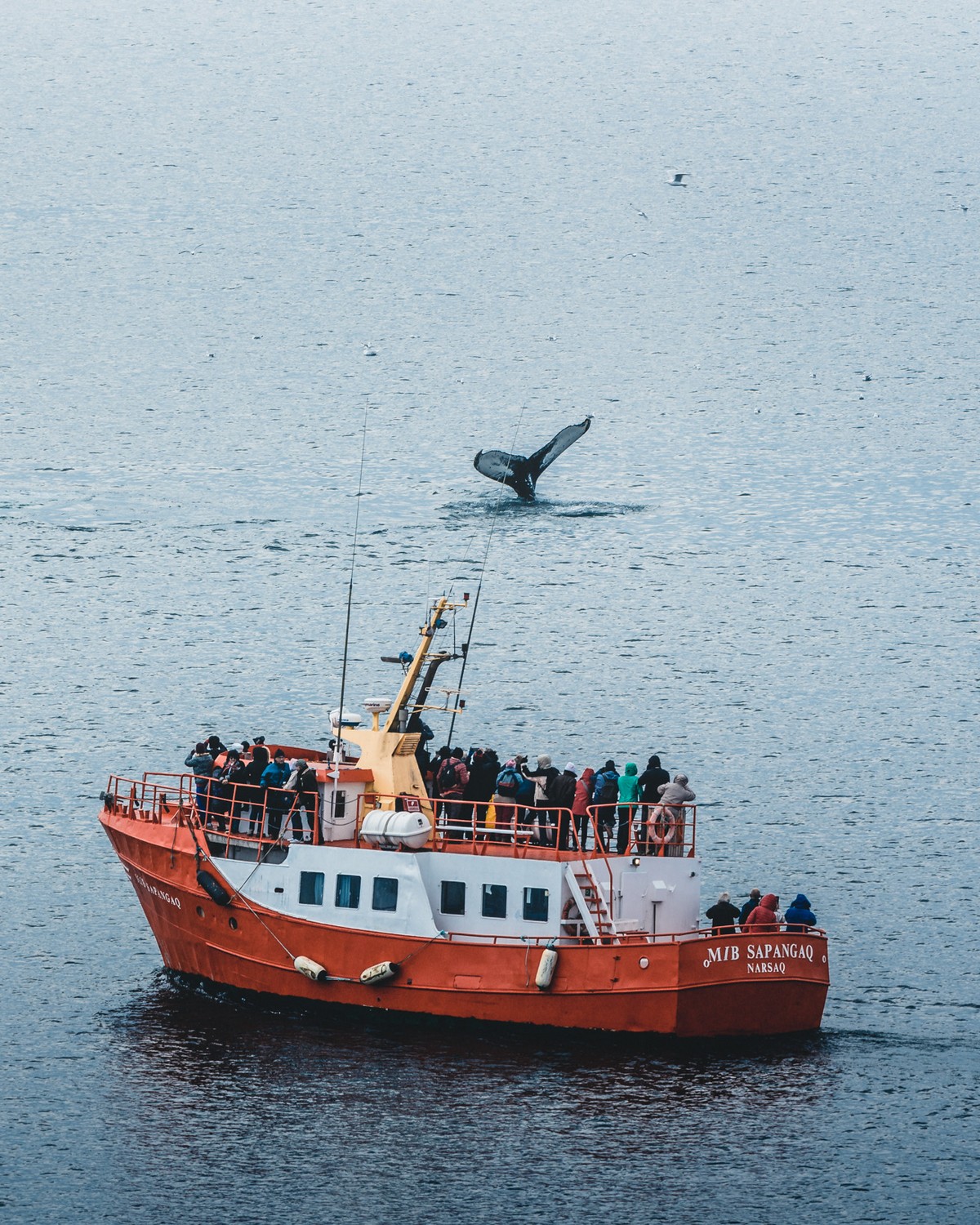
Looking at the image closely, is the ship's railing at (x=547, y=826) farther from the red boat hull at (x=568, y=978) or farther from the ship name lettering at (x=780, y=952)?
the ship name lettering at (x=780, y=952)

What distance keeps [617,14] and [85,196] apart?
183 ft

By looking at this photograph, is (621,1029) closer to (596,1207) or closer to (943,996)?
(596,1207)

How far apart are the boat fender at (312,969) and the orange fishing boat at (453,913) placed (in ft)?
0.09

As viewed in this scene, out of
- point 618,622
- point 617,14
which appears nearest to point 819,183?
point 617,14

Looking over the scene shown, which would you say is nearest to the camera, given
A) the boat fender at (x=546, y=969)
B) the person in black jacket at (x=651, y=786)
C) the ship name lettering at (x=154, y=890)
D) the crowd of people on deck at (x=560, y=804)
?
the boat fender at (x=546, y=969)

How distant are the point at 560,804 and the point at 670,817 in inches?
70.3

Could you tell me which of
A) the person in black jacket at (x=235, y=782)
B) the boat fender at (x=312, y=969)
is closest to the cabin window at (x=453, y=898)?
the boat fender at (x=312, y=969)

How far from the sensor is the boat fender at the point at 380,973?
2922 cm

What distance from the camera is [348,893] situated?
1172 inches

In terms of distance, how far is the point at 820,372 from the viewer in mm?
98438

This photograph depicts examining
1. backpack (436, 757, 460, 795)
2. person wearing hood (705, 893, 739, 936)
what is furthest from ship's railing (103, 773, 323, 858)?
person wearing hood (705, 893, 739, 936)

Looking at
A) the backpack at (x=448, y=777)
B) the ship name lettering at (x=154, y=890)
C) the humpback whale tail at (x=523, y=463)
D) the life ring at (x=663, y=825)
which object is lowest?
the ship name lettering at (x=154, y=890)

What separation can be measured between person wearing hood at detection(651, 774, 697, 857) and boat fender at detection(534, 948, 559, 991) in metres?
2.51

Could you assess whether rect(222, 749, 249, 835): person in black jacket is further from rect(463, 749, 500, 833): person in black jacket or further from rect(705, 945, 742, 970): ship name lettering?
rect(705, 945, 742, 970): ship name lettering
